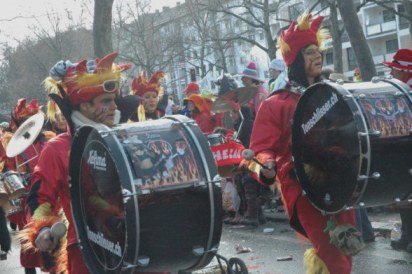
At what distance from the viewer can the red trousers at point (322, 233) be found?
3.99 metres

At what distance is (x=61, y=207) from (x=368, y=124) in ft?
5.99

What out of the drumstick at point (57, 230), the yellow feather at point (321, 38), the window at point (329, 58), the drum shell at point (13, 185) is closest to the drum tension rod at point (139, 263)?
the drumstick at point (57, 230)

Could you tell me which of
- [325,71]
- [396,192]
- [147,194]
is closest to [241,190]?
[325,71]

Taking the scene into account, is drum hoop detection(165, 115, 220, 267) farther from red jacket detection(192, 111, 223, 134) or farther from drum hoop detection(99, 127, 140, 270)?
red jacket detection(192, 111, 223, 134)

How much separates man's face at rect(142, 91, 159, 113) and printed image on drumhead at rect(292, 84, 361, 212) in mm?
3643

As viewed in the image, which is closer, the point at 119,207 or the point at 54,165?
the point at 119,207

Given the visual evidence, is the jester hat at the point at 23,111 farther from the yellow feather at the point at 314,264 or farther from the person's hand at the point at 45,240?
the yellow feather at the point at 314,264

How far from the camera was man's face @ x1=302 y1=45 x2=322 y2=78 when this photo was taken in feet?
14.6

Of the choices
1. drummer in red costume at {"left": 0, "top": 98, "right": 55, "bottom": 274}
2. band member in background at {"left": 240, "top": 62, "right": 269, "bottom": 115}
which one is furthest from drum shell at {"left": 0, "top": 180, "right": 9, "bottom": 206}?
band member in background at {"left": 240, "top": 62, "right": 269, "bottom": 115}

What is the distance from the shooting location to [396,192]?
12.1 ft

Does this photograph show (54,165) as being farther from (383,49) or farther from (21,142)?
(383,49)

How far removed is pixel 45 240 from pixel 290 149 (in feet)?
5.55

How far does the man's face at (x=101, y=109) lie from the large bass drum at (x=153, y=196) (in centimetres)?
43

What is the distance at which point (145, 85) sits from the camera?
7.74 metres
